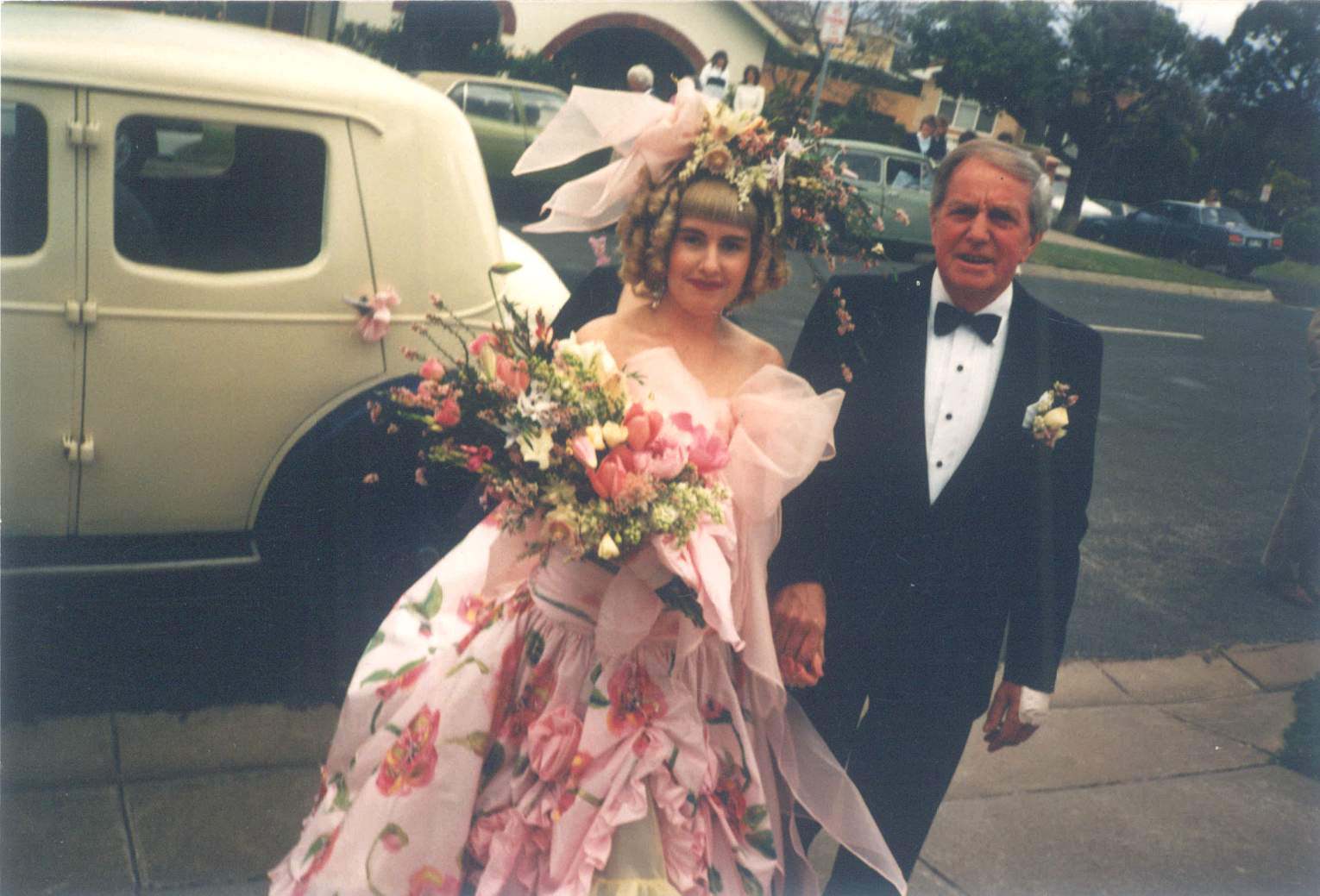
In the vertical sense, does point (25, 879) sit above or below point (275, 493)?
below

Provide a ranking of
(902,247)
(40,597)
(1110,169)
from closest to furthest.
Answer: (40,597) → (902,247) → (1110,169)

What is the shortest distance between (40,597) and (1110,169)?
29.4 m

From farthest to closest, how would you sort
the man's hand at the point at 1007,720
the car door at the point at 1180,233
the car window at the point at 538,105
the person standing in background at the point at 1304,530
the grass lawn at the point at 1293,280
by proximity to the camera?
the car door at the point at 1180,233, the grass lawn at the point at 1293,280, the car window at the point at 538,105, the person standing in background at the point at 1304,530, the man's hand at the point at 1007,720

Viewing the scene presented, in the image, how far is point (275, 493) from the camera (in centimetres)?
383

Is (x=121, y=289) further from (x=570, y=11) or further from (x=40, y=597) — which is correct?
(x=570, y=11)

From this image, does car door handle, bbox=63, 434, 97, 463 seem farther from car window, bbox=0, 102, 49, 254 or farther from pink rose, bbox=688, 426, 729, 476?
pink rose, bbox=688, 426, 729, 476

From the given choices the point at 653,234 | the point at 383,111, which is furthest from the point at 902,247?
the point at 653,234

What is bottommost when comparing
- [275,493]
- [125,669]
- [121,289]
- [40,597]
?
[125,669]

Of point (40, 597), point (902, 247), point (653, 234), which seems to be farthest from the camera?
point (902, 247)

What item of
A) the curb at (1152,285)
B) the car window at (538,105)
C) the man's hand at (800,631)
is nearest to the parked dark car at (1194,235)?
the curb at (1152,285)

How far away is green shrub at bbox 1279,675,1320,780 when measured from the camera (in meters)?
4.52

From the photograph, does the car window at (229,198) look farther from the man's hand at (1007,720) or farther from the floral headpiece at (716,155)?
the man's hand at (1007,720)

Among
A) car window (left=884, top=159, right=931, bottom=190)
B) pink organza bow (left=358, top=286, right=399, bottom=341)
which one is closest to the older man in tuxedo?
pink organza bow (left=358, top=286, right=399, bottom=341)

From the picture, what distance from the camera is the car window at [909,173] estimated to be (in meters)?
14.7
